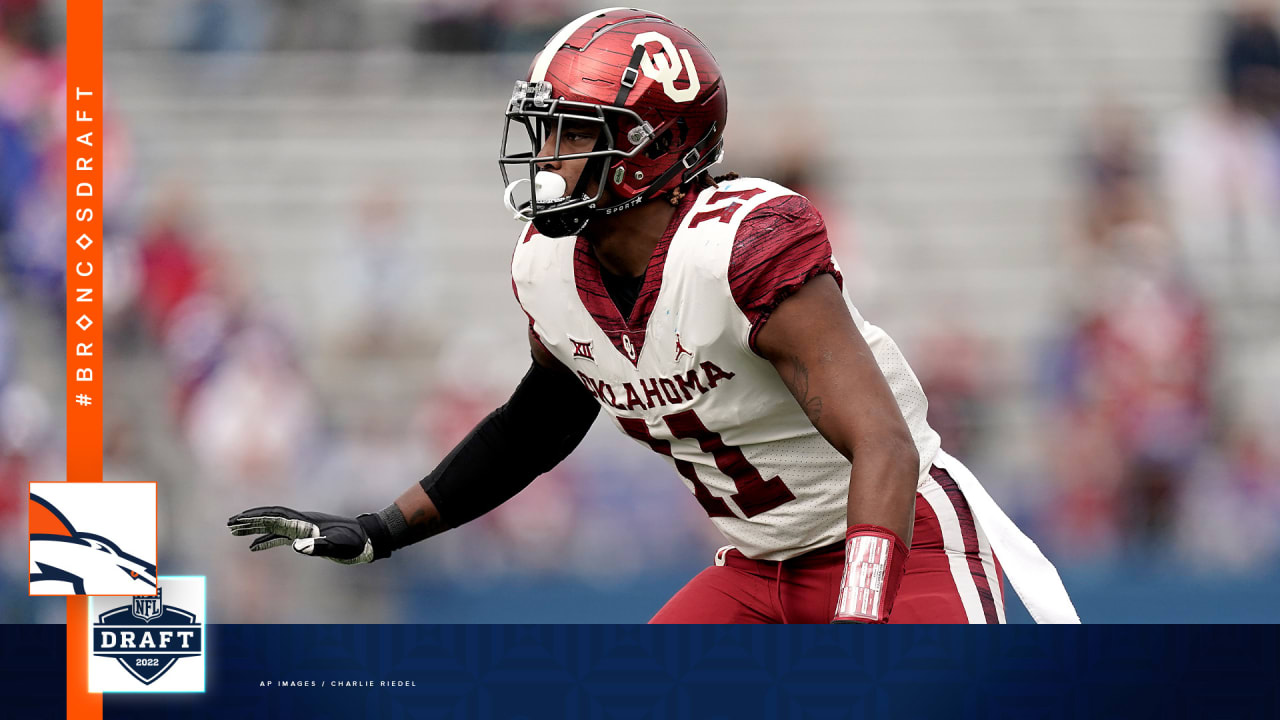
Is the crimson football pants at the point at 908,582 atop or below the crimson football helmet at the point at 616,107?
below

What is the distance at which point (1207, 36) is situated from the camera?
8.51m

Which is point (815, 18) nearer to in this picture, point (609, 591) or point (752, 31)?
point (752, 31)

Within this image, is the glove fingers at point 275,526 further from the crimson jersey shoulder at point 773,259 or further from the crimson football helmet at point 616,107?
the crimson jersey shoulder at point 773,259

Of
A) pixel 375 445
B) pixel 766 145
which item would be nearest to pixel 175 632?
pixel 375 445

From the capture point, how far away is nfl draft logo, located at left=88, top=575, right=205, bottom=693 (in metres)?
2.08

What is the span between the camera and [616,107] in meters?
2.66

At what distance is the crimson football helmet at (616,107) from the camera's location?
8.68 ft

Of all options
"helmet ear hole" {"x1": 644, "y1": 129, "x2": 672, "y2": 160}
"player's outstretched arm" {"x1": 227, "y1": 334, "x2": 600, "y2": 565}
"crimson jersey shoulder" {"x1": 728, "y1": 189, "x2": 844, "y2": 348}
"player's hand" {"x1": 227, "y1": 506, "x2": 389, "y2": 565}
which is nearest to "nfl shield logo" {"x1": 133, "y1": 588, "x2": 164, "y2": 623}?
"player's hand" {"x1": 227, "y1": 506, "x2": 389, "y2": 565}

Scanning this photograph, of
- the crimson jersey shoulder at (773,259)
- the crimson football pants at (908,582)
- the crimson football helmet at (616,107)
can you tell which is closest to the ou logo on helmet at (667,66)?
the crimson football helmet at (616,107)

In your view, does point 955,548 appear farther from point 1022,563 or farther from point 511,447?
point 511,447

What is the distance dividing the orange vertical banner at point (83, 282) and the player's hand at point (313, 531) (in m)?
0.53

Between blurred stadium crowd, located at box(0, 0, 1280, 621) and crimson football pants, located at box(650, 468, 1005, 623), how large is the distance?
3.49m

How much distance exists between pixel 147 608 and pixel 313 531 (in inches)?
25.2

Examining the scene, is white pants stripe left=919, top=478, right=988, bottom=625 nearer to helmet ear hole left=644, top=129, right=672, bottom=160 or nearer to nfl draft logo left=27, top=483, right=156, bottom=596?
helmet ear hole left=644, top=129, right=672, bottom=160
